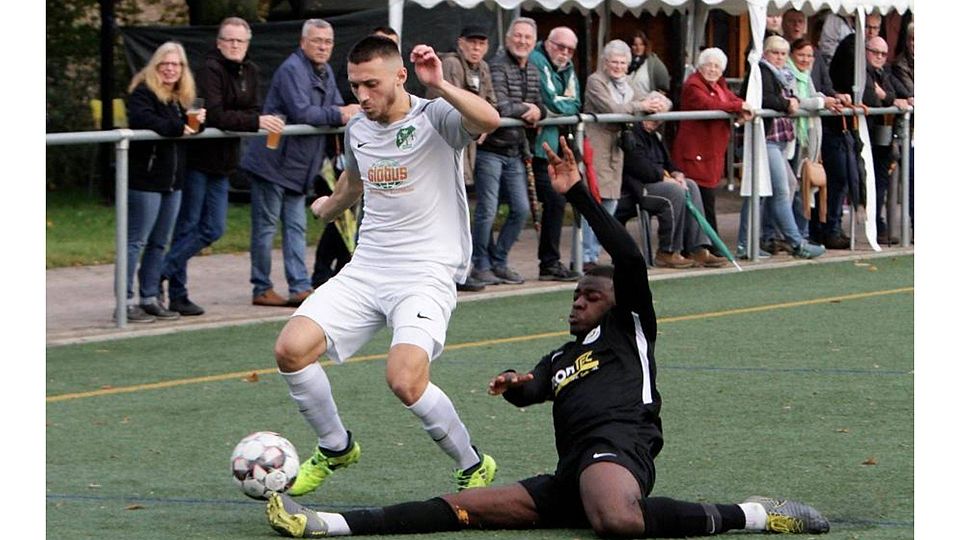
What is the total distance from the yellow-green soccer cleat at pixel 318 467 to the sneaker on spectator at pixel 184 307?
601cm

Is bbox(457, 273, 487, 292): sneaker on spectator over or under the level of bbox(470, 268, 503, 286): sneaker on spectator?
under

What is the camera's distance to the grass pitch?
7547mm

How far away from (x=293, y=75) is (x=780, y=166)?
548 cm

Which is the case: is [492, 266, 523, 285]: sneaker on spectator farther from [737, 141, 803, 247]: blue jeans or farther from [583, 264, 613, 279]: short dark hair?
[583, 264, 613, 279]: short dark hair

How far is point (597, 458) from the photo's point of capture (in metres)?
6.65

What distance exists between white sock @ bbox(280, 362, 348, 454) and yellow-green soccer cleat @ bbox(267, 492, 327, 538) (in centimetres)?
96

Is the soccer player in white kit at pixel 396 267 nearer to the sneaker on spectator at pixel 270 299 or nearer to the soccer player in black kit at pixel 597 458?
the soccer player in black kit at pixel 597 458

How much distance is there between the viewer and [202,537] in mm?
6762

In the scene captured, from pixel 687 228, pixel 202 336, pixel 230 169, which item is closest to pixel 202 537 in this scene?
pixel 202 336

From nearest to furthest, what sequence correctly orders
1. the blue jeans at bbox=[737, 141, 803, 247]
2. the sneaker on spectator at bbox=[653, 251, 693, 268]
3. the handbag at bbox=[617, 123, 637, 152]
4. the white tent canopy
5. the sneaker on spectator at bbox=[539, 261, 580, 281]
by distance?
the sneaker on spectator at bbox=[539, 261, 580, 281] → the handbag at bbox=[617, 123, 637, 152] → the sneaker on spectator at bbox=[653, 251, 693, 268] → the white tent canopy → the blue jeans at bbox=[737, 141, 803, 247]

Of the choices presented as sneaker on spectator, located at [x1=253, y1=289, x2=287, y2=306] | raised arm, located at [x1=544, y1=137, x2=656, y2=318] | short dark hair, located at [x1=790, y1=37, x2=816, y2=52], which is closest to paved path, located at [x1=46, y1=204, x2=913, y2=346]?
sneaker on spectator, located at [x1=253, y1=289, x2=287, y2=306]

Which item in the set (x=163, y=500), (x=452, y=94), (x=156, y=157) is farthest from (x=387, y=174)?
(x=156, y=157)

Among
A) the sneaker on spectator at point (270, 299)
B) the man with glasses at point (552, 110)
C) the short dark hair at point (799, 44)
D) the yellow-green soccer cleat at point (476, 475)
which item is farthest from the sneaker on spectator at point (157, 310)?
the short dark hair at point (799, 44)

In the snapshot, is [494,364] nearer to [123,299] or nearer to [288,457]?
[123,299]
